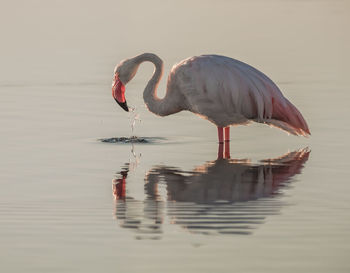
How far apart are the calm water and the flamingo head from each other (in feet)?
1.27

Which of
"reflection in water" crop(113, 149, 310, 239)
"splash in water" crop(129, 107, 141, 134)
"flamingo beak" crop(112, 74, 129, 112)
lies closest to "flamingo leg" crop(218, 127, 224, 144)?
"reflection in water" crop(113, 149, 310, 239)

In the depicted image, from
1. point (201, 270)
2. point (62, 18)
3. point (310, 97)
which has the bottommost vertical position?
point (201, 270)

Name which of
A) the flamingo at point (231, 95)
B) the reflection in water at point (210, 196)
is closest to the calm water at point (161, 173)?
the reflection in water at point (210, 196)

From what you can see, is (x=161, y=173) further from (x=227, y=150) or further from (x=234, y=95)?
(x=234, y=95)

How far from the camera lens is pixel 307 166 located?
11.6 metres

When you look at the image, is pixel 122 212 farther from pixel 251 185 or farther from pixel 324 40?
pixel 324 40

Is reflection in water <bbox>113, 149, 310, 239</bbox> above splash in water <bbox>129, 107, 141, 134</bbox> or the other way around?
the other way around

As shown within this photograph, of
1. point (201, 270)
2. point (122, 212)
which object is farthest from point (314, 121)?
point (201, 270)

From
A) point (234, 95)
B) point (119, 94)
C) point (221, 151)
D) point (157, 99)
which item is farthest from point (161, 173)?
point (119, 94)

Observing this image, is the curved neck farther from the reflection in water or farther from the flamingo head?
the reflection in water

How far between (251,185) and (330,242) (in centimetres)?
240

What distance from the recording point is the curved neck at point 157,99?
45.3ft

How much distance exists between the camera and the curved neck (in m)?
13.8

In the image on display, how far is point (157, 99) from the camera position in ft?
46.3
